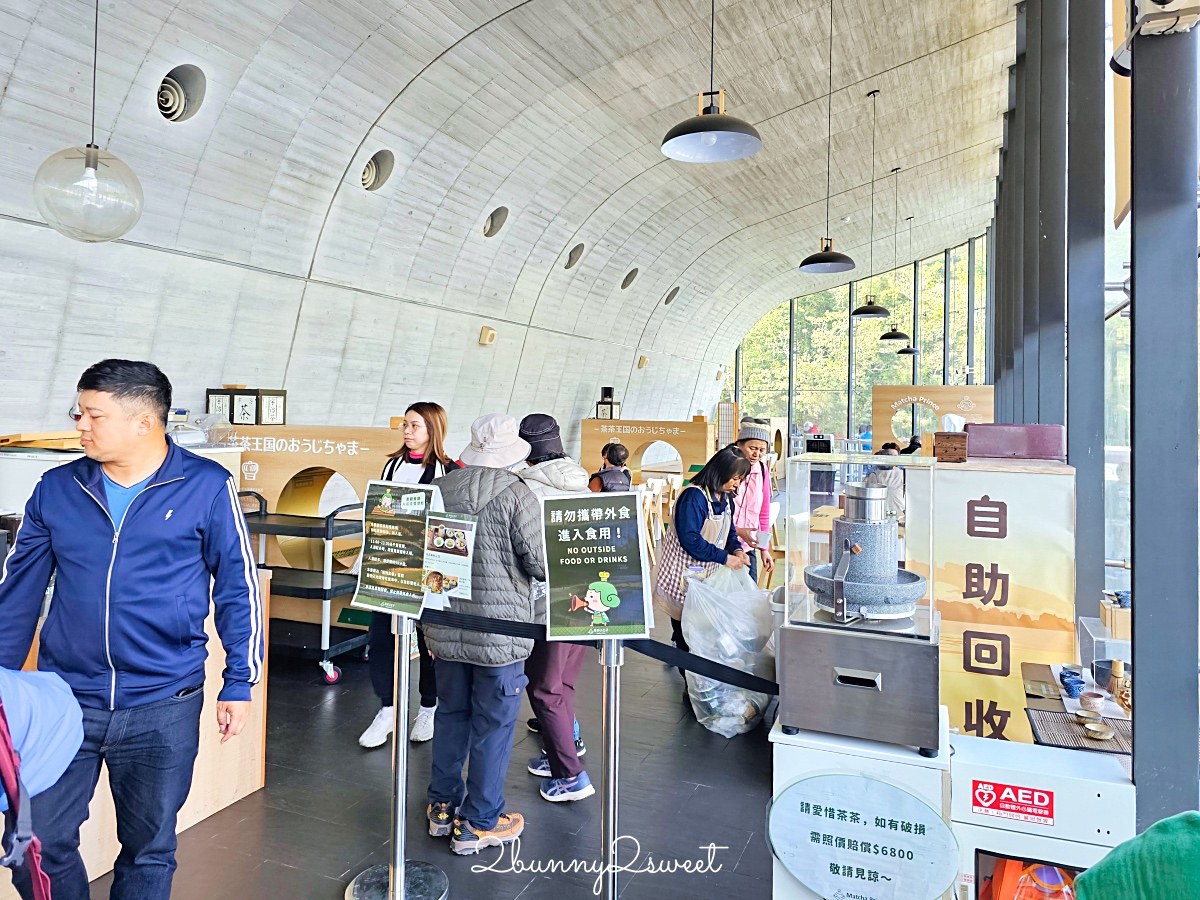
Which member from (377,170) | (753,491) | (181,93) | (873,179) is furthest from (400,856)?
(873,179)

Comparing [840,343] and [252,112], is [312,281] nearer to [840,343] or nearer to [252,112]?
[252,112]

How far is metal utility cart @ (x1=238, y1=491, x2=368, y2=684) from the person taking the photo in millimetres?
4082

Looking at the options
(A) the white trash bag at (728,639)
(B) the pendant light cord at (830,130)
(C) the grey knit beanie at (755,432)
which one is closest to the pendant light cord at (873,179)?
(B) the pendant light cord at (830,130)

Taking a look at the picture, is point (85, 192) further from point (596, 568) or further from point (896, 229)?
point (896, 229)

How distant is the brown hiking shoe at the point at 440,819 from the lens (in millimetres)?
2627

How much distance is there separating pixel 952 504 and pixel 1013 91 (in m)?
8.15

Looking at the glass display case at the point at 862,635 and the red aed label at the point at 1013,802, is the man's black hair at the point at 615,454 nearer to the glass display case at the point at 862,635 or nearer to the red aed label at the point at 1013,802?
the glass display case at the point at 862,635

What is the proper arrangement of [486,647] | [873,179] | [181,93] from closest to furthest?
[486,647], [181,93], [873,179]

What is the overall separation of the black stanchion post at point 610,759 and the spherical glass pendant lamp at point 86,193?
2986 millimetres

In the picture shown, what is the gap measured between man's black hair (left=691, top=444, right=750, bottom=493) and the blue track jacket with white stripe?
2412 millimetres

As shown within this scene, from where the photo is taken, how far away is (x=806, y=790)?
1.61 meters

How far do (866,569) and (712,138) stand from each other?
3.35 metres

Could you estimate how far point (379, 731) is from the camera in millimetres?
3338

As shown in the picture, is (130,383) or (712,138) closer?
(130,383)
